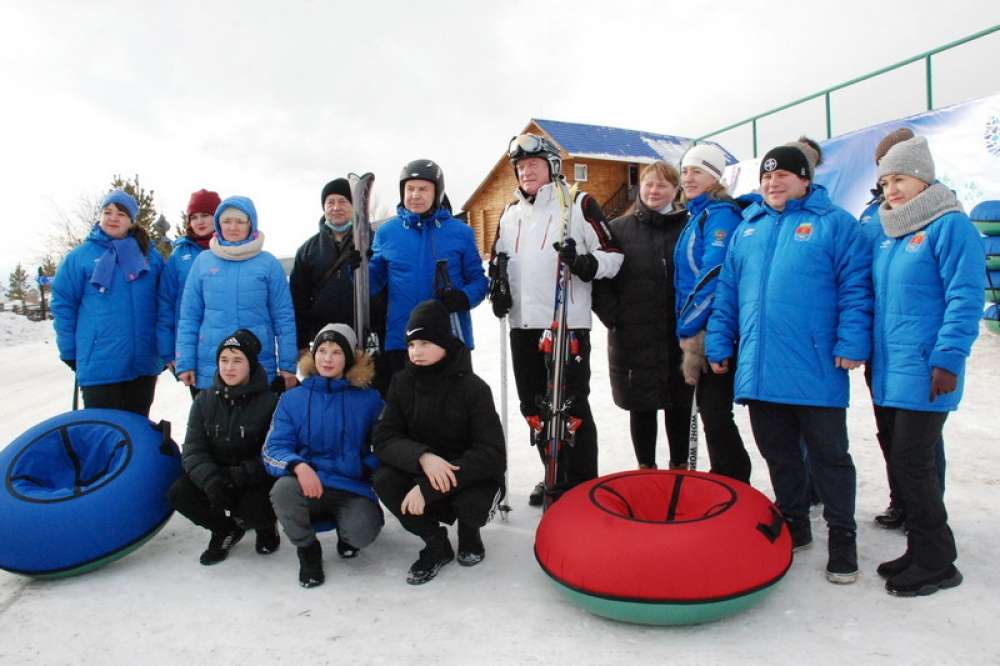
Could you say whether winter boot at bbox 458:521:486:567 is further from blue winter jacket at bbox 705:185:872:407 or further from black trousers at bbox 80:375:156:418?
black trousers at bbox 80:375:156:418

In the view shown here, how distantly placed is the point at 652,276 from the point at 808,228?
92 centimetres

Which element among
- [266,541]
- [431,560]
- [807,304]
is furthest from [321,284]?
[807,304]

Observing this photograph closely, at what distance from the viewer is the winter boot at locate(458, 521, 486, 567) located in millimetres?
3072

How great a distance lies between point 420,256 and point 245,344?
1027 mm

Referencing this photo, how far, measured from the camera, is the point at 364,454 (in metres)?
3.20

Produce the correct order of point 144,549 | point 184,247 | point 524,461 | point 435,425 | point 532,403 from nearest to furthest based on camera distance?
point 435,425, point 144,549, point 532,403, point 184,247, point 524,461

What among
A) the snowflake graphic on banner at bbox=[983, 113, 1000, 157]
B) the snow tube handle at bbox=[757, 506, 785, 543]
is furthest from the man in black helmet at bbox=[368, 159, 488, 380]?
the snowflake graphic on banner at bbox=[983, 113, 1000, 157]

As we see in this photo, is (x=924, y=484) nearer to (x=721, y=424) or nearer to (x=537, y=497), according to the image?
(x=721, y=424)

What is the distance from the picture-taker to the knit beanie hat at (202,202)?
420cm

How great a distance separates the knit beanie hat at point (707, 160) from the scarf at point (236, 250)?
92.9 inches

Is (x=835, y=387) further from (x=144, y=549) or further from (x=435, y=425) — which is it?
(x=144, y=549)

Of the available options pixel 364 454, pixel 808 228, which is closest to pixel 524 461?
pixel 364 454

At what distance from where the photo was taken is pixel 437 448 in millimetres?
3102

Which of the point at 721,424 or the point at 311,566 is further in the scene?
the point at 721,424
